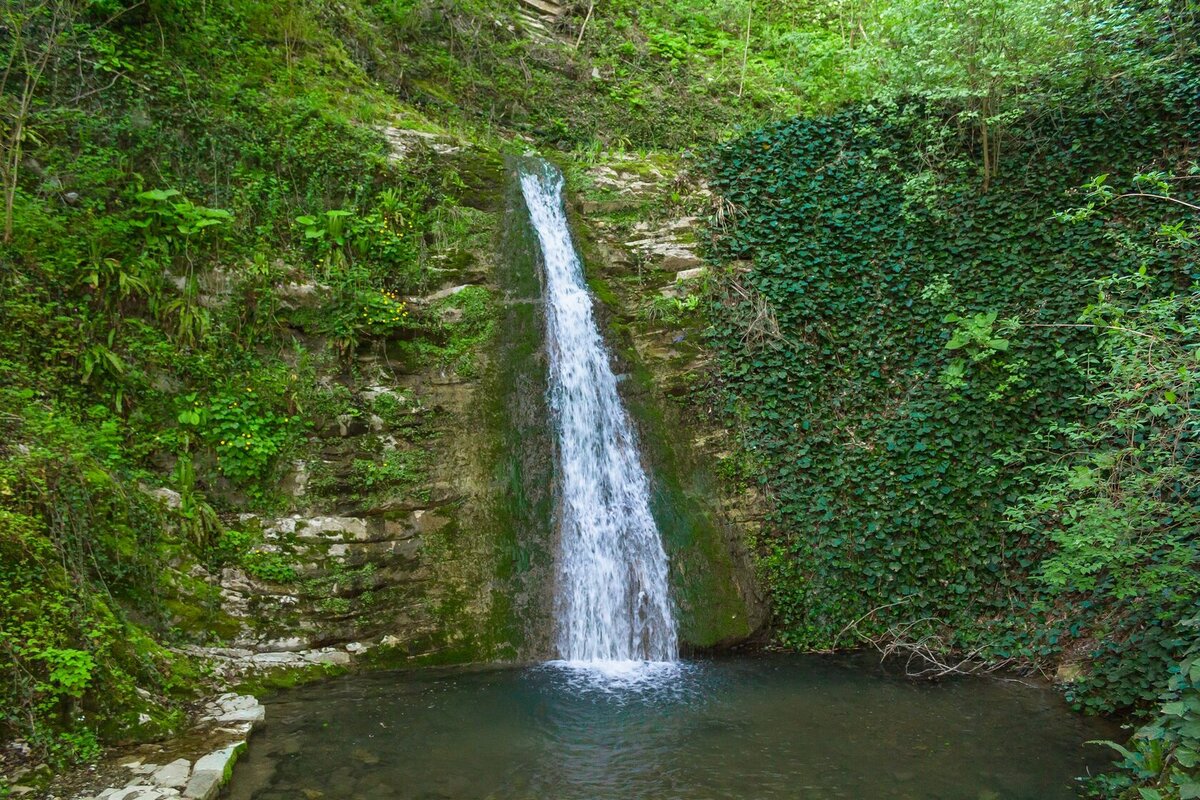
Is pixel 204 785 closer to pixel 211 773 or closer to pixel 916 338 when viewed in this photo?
pixel 211 773

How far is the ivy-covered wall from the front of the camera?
23.5 ft

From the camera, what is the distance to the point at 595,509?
7645 mm

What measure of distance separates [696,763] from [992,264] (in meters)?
6.85

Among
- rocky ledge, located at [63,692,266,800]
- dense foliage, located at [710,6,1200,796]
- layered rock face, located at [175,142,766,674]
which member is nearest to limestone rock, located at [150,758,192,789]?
rocky ledge, located at [63,692,266,800]

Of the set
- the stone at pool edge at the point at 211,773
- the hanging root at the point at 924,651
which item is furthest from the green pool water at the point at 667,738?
the hanging root at the point at 924,651

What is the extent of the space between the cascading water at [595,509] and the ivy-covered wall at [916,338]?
4.42ft

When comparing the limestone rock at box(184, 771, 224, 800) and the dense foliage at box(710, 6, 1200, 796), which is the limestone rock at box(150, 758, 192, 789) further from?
the dense foliage at box(710, 6, 1200, 796)

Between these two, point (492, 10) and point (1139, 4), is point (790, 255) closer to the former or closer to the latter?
point (1139, 4)

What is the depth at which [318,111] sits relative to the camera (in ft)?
29.3

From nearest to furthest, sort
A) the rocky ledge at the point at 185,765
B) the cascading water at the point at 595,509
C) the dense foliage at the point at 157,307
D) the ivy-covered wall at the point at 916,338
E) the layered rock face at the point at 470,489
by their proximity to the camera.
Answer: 1. the rocky ledge at the point at 185,765
2. the dense foliage at the point at 157,307
3. the layered rock face at the point at 470,489
4. the cascading water at the point at 595,509
5. the ivy-covered wall at the point at 916,338

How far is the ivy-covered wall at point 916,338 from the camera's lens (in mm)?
7164

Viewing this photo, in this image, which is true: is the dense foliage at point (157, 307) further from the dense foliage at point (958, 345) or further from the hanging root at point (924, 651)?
the hanging root at point (924, 651)

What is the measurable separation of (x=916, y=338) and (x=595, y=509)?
437 centimetres

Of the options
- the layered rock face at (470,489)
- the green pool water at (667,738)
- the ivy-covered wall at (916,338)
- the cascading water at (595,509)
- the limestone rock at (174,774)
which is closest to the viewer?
the limestone rock at (174,774)
